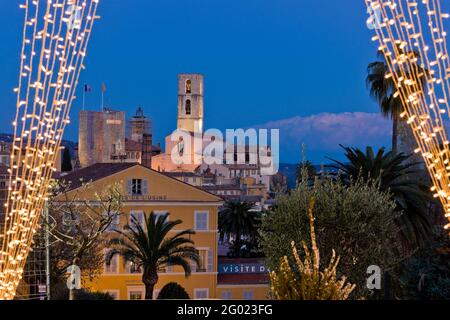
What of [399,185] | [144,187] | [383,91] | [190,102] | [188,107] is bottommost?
[399,185]

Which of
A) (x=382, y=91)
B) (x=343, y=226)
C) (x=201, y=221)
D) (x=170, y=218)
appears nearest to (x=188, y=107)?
(x=201, y=221)

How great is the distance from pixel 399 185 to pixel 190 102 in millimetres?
117797

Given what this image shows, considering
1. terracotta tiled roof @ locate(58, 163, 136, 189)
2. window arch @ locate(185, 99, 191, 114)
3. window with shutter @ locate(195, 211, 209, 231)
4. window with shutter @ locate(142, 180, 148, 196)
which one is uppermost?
window arch @ locate(185, 99, 191, 114)

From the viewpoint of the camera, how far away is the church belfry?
135375mm

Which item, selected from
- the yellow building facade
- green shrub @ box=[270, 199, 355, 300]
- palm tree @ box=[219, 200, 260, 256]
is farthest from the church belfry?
green shrub @ box=[270, 199, 355, 300]

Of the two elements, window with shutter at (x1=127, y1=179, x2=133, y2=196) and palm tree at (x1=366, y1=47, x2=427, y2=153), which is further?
window with shutter at (x1=127, y1=179, x2=133, y2=196)

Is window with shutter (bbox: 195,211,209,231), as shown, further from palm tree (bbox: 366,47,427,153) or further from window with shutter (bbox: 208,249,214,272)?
palm tree (bbox: 366,47,427,153)

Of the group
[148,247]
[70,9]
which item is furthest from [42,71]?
[148,247]

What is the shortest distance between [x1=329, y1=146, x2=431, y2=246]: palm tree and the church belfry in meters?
116

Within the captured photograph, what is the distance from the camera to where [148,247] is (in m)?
23.4

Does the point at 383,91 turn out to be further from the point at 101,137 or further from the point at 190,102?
the point at 190,102

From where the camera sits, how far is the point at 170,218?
105ft
